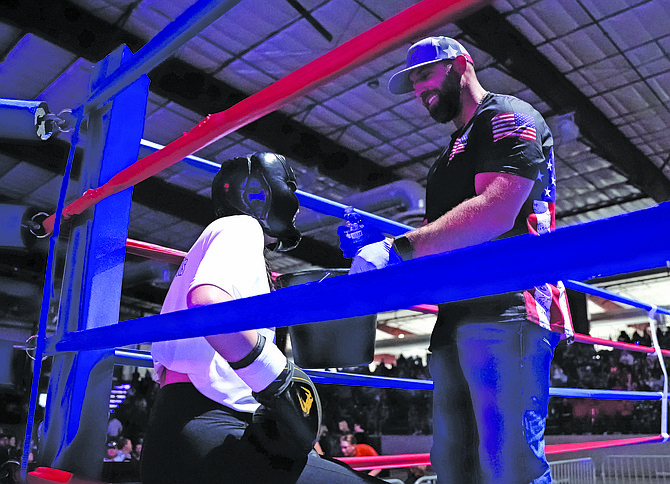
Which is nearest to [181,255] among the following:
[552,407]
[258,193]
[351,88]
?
[258,193]

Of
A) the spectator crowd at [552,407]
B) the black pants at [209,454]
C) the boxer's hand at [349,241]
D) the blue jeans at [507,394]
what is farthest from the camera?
the spectator crowd at [552,407]

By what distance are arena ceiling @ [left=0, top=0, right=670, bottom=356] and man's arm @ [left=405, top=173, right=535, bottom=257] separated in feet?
10.4

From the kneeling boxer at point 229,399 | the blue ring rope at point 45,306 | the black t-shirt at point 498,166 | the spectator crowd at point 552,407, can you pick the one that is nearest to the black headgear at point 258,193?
the kneeling boxer at point 229,399

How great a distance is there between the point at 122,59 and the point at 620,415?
8.80 meters

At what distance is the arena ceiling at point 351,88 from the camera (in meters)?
5.56

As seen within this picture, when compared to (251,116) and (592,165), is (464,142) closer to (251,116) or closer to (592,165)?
(251,116)

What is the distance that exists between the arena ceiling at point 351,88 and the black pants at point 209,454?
3.41 meters

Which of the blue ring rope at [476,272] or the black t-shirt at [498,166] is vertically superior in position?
the black t-shirt at [498,166]

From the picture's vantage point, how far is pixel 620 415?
27.0 feet

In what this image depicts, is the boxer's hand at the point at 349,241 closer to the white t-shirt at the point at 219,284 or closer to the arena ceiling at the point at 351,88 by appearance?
the white t-shirt at the point at 219,284

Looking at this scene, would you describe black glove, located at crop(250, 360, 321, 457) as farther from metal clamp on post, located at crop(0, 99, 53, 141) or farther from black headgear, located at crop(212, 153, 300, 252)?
metal clamp on post, located at crop(0, 99, 53, 141)

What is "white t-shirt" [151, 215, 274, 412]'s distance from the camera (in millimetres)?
938

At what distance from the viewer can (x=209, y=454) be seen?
0.87m

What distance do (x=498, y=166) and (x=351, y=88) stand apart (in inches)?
235
